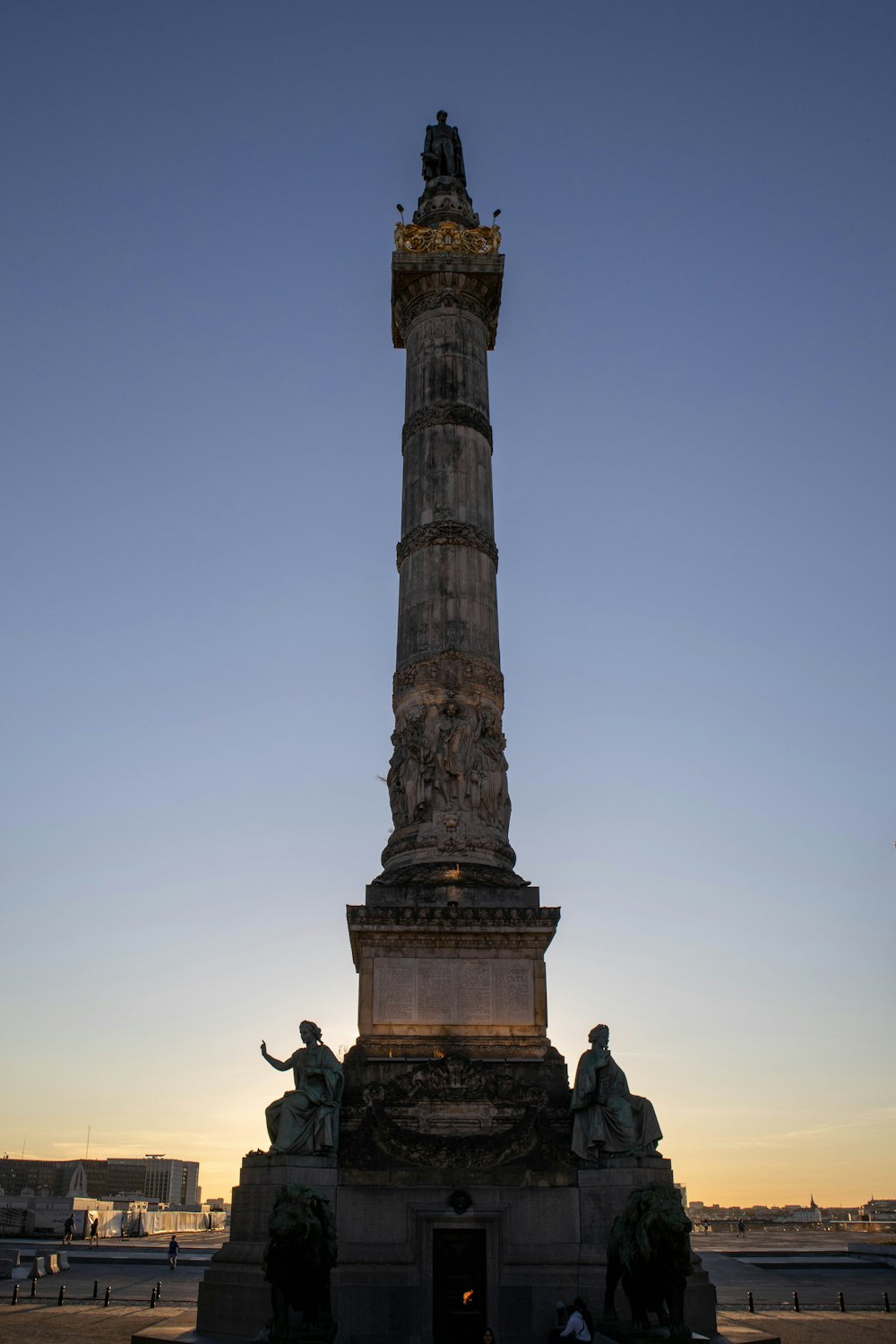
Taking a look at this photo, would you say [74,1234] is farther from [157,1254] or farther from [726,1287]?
[726,1287]

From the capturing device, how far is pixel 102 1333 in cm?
1616

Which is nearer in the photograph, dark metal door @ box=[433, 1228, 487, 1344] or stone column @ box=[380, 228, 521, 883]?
dark metal door @ box=[433, 1228, 487, 1344]

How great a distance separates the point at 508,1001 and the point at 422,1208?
3.67 meters

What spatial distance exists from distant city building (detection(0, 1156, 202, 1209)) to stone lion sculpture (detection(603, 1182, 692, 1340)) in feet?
369

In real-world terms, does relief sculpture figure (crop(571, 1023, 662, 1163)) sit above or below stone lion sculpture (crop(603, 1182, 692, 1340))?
above

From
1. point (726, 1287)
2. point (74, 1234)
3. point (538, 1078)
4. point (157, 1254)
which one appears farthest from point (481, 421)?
point (74, 1234)

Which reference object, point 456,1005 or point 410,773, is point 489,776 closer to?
point 410,773

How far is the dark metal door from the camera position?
15.2 metres

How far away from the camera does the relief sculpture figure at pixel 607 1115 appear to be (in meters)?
16.3

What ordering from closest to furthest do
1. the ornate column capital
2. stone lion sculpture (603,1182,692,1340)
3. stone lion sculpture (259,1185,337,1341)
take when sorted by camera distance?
stone lion sculpture (259,1185,337,1341), stone lion sculpture (603,1182,692,1340), the ornate column capital

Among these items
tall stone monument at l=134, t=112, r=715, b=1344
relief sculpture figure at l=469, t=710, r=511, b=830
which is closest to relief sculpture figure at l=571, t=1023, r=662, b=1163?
tall stone monument at l=134, t=112, r=715, b=1344

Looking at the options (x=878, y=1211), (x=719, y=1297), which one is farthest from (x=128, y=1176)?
(x=719, y=1297)

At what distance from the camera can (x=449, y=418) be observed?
24016mm

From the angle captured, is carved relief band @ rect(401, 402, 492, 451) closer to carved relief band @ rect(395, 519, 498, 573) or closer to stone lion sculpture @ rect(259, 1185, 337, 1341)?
carved relief band @ rect(395, 519, 498, 573)
